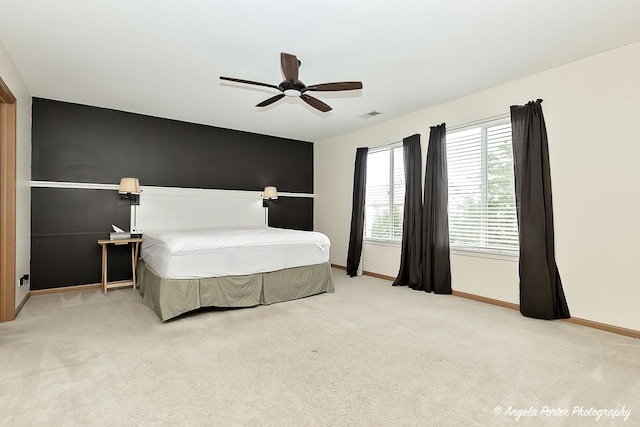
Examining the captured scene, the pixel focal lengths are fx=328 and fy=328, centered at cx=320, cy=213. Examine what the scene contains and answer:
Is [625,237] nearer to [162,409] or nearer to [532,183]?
[532,183]

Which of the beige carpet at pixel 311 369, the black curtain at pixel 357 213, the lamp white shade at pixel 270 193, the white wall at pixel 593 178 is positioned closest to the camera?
the beige carpet at pixel 311 369

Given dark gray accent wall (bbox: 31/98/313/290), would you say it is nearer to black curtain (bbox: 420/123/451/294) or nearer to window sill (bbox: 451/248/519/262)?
black curtain (bbox: 420/123/451/294)

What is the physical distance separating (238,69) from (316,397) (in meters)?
3.19

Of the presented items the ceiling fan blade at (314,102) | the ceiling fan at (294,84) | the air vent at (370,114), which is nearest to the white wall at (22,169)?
the ceiling fan at (294,84)

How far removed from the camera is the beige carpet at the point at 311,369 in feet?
5.95

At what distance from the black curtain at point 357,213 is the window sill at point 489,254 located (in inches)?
68.2

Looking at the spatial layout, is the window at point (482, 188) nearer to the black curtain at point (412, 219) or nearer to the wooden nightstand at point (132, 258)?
the black curtain at point (412, 219)

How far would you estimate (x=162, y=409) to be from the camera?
6.04ft

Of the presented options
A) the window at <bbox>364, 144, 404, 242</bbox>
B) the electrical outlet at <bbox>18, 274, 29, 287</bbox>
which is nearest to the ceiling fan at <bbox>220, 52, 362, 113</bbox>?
the window at <bbox>364, 144, 404, 242</bbox>

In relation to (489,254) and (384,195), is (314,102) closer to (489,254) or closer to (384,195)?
(384,195)

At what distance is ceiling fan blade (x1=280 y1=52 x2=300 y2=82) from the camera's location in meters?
2.71

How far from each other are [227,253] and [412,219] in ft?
8.96

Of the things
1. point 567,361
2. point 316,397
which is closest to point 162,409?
point 316,397

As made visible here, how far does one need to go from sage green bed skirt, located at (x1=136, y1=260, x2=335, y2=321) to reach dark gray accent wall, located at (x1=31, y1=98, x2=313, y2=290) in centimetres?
93
